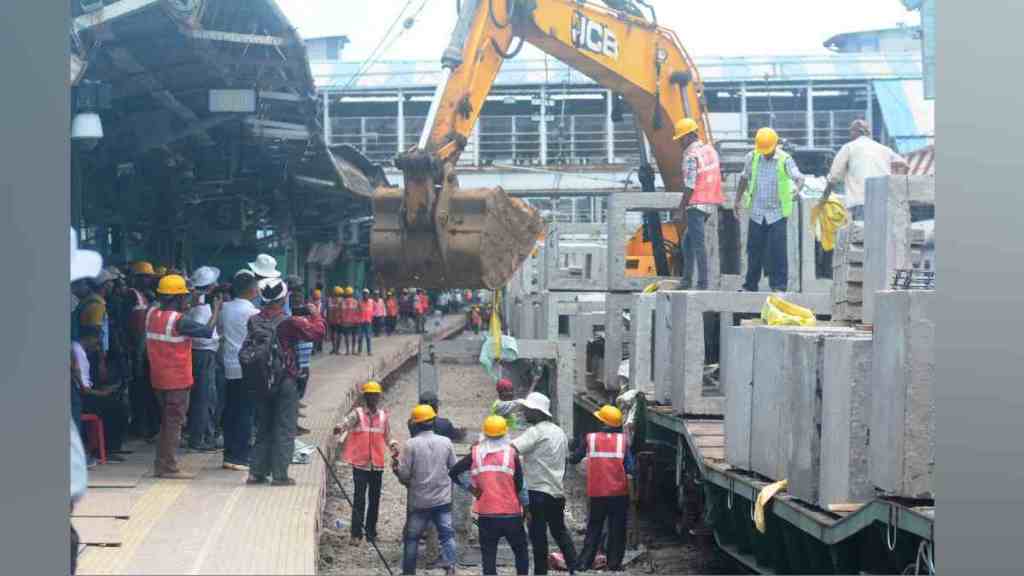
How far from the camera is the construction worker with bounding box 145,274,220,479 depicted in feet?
28.9

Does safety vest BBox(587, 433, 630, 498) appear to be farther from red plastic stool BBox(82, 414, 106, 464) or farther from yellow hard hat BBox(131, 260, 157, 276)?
yellow hard hat BBox(131, 260, 157, 276)

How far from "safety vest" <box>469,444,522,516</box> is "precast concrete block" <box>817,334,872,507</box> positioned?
2018 millimetres

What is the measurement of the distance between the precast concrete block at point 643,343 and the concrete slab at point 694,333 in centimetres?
102

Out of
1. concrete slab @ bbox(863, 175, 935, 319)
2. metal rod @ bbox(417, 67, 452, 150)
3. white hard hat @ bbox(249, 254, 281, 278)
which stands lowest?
white hard hat @ bbox(249, 254, 281, 278)

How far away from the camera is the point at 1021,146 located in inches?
233

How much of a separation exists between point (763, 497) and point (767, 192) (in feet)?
11.6

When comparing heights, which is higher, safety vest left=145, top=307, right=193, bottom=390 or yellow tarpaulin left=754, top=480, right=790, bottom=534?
safety vest left=145, top=307, right=193, bottom=390

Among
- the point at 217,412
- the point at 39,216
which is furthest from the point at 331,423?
the point at 39,216

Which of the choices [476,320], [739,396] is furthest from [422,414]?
[476,320]

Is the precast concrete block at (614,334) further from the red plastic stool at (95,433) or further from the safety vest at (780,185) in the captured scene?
the red plastic stool at (95,433)

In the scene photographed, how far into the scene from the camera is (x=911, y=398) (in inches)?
248

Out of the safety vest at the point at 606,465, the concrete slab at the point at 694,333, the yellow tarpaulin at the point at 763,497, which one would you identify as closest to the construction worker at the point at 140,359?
the safety vest at the point at 606,465

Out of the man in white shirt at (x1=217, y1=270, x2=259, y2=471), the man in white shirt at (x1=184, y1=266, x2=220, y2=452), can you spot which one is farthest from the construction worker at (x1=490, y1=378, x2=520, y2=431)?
the man in white shirt at (x1=184, y1=266, x2=220, y2=452)

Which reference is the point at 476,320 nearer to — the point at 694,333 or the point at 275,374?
the point at 694,333
